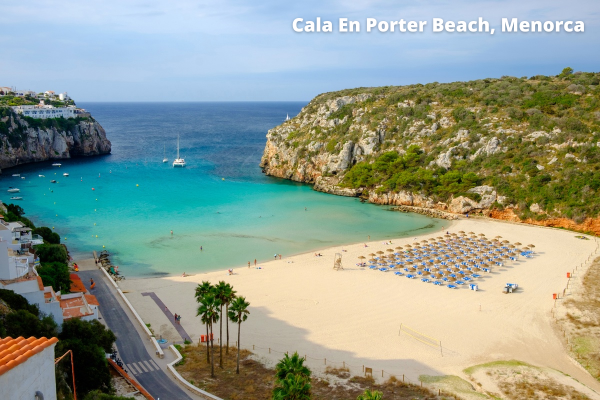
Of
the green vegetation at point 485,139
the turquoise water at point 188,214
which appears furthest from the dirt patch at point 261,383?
the green vegetation at point 485,139

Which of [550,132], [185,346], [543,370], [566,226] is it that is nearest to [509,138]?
[550,132]

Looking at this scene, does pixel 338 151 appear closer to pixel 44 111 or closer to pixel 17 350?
pixel 44 111

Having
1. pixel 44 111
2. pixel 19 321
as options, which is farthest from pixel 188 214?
pixel 44 111

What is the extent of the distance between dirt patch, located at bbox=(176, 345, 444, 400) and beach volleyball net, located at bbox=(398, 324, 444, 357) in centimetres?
495

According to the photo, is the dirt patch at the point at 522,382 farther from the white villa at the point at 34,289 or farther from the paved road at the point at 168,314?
the white villa at the point at 34,289

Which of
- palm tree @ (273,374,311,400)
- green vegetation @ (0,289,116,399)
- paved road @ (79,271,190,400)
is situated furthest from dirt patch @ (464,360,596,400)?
green vegetation @ (0,289,116,399)

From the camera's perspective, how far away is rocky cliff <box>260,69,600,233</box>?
55.4 m

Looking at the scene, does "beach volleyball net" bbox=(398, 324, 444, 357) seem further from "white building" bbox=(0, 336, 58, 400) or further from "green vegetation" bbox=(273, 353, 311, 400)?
"white building" bbox=(0, 336, 58, 400)

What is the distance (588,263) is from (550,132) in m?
26.6

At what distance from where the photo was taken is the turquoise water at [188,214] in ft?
146

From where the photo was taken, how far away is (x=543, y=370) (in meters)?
23.7

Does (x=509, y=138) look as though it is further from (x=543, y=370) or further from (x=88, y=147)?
(x=88, y=147)

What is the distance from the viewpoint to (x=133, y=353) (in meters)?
24.5

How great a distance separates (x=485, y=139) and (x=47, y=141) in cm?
8749
